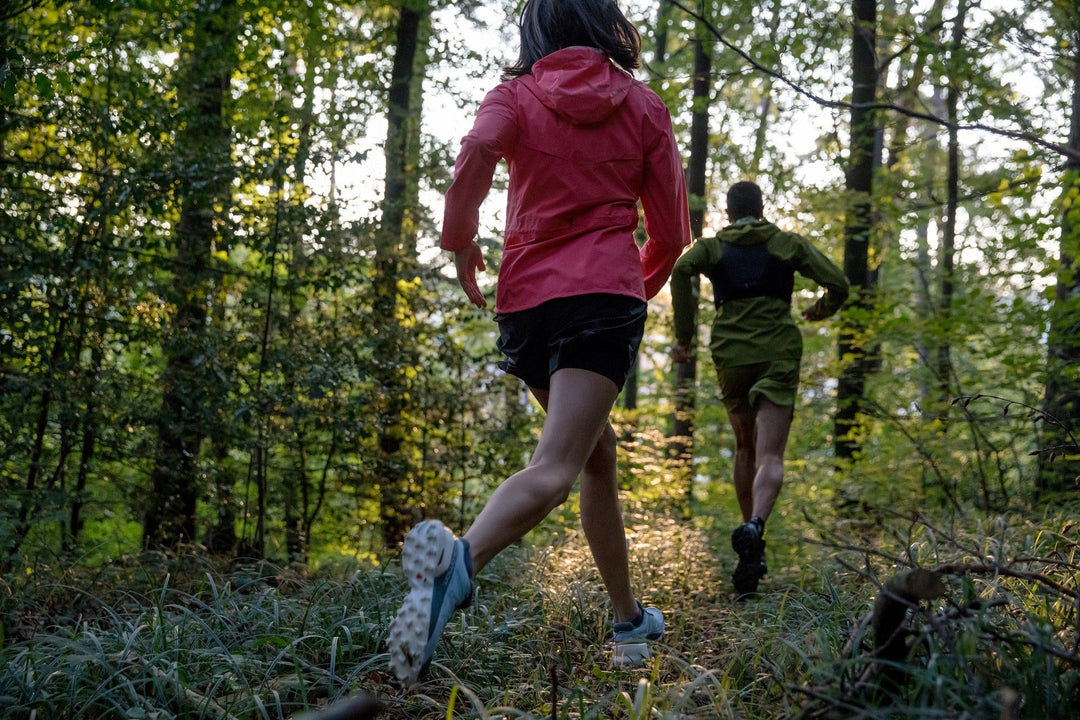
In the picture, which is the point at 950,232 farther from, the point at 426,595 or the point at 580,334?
the point at 426,595

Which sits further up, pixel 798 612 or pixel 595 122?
pixel 595 122

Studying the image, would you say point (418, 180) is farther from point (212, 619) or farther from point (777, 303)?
point (212, 619)

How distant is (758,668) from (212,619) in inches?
74.9

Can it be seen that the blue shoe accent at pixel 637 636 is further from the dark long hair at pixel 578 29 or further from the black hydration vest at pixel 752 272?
the black hydration vest at pixel 752 272

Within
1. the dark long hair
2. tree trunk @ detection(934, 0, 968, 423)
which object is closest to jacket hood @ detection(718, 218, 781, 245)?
tree trunk @ detection(934, 0, 968, 423)

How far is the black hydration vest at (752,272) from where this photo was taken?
192 inches

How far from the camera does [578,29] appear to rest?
9.02 ft

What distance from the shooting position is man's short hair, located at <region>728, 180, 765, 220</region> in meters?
4.99

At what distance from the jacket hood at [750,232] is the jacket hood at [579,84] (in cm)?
228

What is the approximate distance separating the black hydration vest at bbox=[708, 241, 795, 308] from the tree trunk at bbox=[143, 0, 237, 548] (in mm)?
3207

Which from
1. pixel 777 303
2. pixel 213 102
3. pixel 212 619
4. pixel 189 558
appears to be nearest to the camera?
pixel 212 619

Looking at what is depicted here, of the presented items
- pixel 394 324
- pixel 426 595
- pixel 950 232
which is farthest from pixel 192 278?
pixel 950 232

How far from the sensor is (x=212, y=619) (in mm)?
3137

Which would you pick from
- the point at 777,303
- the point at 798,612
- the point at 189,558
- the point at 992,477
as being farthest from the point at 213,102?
the point at 992,477
